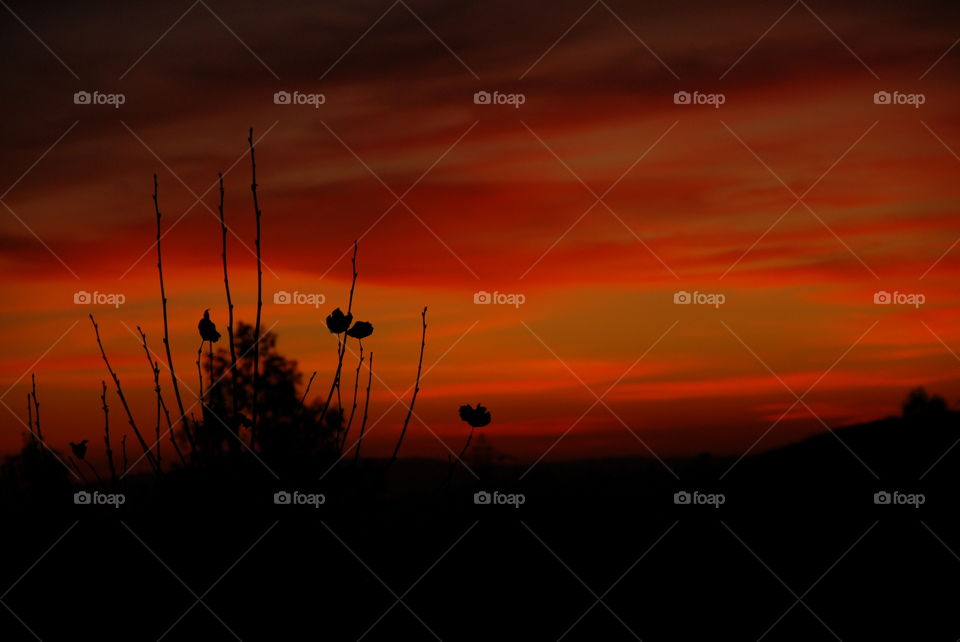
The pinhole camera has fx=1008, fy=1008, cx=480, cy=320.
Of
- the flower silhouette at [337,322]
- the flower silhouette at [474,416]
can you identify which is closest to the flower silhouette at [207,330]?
the flower silhouette at [337,322]

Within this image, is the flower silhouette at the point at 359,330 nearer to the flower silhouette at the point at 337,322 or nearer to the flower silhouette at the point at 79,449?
the flower silhouette at the point at 337,322

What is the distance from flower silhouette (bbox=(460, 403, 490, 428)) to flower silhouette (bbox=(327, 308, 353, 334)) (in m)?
0.36

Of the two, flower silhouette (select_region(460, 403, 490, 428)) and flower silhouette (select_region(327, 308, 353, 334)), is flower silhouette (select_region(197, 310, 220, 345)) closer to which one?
flower silhouette (select_region(327, 308, 353, 334))

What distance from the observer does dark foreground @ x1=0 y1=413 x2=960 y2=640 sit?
249cm

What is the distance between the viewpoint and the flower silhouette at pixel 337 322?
2.40 metres

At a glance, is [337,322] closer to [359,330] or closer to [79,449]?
[359,330]

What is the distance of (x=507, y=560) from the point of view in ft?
8.96

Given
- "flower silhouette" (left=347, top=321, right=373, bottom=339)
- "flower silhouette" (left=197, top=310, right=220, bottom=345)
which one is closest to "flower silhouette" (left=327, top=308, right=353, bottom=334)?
"flower silhouette" (left=347, top=321, right=373, bottom=339)

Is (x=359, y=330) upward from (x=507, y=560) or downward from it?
upward

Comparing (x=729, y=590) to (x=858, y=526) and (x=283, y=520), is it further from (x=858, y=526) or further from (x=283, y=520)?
(x=283, y=520)

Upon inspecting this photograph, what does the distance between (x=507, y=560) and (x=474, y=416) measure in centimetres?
47

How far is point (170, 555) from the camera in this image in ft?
8.16

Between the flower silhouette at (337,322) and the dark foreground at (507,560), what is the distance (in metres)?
0.34

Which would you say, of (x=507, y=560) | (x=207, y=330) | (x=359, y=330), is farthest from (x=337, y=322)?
(x=507, y=560)
